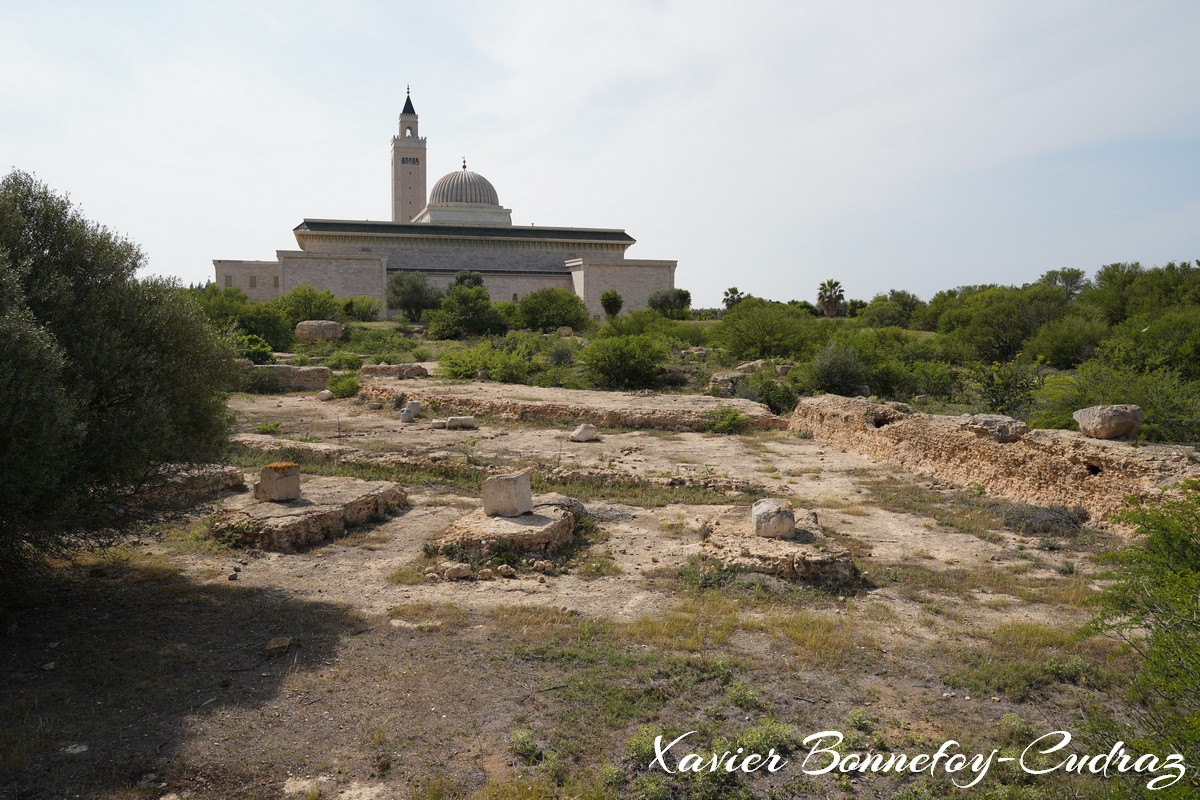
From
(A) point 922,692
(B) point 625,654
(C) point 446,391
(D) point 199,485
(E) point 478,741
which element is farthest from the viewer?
(C) point 446,391

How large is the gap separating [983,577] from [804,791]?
334cm

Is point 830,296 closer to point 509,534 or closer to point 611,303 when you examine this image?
point 611,303

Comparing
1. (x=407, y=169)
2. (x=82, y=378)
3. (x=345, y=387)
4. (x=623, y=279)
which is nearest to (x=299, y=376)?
(x=345, y=387)

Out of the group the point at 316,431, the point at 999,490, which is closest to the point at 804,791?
the point at 999,490

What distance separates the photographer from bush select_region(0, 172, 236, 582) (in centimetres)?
411

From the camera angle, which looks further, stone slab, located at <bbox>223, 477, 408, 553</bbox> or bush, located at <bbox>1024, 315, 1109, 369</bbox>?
bush, located at <bbox>1024, 315, 1109, 369</bbox>

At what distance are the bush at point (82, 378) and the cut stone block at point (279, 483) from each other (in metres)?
1.52

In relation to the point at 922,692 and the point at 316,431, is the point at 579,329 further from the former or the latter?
the point at 922,692

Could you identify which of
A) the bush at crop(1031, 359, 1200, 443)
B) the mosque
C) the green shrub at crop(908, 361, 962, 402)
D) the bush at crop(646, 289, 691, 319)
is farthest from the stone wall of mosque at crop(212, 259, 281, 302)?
the bush at crop(1031, 359, 1200, 443)

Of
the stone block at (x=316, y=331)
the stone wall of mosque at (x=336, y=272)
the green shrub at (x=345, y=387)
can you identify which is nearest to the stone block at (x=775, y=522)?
the green shrub at (x=345, y=387)

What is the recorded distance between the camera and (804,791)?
328cm

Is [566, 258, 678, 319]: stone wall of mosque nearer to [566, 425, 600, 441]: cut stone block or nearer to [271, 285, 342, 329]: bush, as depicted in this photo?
[271, 285, 342, 329]: bush

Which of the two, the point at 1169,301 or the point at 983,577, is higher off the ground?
the point at 1169,301

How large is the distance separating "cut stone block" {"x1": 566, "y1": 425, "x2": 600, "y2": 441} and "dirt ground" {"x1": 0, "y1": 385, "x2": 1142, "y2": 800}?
15.9ft
